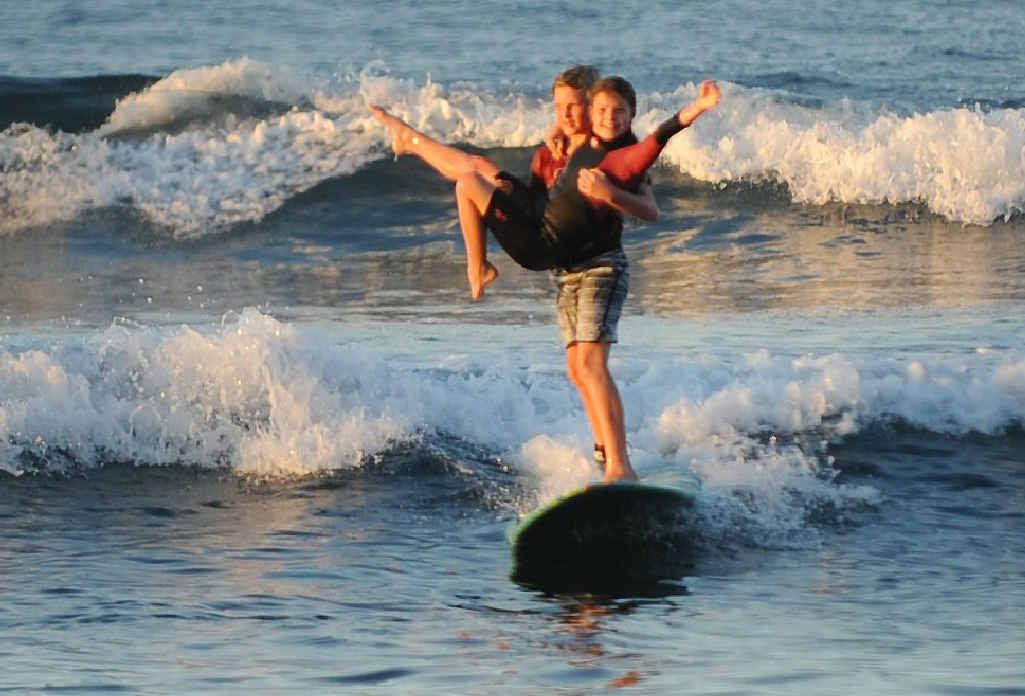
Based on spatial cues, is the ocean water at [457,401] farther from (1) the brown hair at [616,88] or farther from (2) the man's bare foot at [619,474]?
(1) the brown hair at [616,88]

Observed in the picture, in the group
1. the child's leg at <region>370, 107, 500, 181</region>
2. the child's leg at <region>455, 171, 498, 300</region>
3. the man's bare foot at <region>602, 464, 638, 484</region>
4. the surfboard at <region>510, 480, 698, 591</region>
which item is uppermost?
the child's leg at <region>370, 107, 500, 181</region>

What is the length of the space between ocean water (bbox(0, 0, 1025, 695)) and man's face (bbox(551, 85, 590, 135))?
1556mm

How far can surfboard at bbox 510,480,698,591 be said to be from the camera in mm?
7238

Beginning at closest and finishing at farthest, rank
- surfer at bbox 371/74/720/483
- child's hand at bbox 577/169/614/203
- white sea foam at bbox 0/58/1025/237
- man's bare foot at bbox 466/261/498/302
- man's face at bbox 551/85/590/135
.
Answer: child's hand at bbox 577/169/614/203 → surfer at bbox 371/74/720/483 → man's face at bbox 551/85/590/135 → man's bare foot at bbox 466/261/498/302 → white sea foam at bbox 0/58/1025/237

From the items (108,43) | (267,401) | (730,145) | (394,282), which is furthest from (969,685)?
(108,43)

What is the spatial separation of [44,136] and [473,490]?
498 inches

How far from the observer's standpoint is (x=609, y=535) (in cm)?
743

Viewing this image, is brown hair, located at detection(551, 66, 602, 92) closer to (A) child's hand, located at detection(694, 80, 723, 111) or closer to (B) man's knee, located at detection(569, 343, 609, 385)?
(A) child's hand, located at detection(694, 80, 723, 111)

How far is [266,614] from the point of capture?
252 inches

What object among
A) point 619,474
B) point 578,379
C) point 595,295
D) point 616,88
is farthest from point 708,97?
point 619,474

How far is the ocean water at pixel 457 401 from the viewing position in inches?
240

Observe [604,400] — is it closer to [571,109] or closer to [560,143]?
[560,143]

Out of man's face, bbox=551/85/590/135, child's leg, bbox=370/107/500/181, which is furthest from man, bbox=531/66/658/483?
child's leg, bbox=370/107/500/181

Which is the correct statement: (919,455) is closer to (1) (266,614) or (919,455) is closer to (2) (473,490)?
(2) (473,490)
